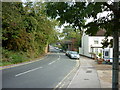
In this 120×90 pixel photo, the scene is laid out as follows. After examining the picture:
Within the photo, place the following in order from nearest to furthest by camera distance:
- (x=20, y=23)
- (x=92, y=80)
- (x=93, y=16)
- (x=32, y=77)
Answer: (x=93, y=16) → (x=92, y=80) → (x=32, y=77) → (x=20, y=23)

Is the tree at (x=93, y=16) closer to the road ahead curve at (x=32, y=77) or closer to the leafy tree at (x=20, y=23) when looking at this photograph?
the road ahead curve at (x=32, y=77)

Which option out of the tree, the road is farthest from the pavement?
the tree

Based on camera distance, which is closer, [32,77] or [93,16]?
[93,16]

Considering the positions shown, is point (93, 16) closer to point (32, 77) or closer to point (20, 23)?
point (32, 77)

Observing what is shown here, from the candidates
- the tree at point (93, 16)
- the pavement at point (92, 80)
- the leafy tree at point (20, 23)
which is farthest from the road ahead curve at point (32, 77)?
the leafy tree at point (20, 23)

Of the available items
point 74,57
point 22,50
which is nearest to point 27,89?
point 22,50

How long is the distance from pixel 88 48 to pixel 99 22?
3432cm

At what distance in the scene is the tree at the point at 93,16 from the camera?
392 centimetres

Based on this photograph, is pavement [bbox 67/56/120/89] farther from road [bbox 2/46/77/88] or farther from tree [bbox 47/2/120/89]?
tree [bbox 47/2/120/89]

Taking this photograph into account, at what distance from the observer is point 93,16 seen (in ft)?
13.6

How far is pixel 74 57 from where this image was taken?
30.9 m

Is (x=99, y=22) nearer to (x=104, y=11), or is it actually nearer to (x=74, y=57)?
(x=104, y=11)

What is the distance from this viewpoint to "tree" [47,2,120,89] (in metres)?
3.92

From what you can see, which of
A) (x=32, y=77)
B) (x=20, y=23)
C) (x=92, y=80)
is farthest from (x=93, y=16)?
(x=20, y=23)
